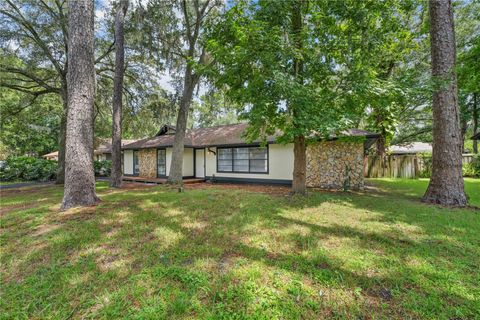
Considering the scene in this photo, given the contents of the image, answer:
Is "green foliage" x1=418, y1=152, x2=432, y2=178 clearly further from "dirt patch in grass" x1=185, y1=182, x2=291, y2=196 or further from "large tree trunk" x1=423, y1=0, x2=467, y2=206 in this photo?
"dirt patch in grass" x1=185, y1=182, x2=291, y2=196

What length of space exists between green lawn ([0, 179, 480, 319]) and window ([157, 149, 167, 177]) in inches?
367

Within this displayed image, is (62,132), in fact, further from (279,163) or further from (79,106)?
(279,163)

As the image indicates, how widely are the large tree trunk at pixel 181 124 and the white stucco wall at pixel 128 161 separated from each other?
302 inches

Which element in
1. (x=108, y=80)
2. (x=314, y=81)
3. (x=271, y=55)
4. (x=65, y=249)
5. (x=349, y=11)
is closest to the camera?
(x=65, y=249)

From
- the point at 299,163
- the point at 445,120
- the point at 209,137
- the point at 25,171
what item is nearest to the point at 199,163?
the point at 209,137

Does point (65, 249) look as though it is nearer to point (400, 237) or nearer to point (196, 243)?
point (196, 243)

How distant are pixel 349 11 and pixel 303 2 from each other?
1.29 m

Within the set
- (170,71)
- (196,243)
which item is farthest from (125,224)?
(170,71)

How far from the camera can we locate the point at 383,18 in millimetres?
6438

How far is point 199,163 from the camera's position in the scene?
1407 centimetres

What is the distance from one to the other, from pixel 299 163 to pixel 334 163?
321cm

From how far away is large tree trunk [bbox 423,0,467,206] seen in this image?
589 cm

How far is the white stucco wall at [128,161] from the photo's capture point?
16953mm

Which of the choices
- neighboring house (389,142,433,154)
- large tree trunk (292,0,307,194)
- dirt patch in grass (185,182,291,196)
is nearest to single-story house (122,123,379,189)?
dirt patch in grass (185,182,291,196)
